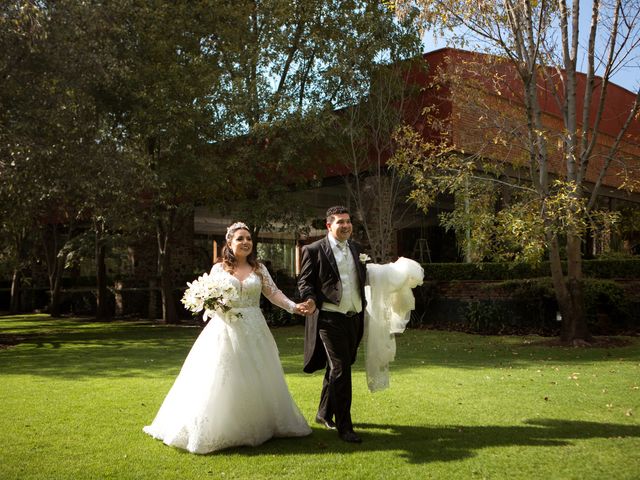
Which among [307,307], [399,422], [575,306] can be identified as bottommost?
[399,422]

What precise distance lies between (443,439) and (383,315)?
1.24m

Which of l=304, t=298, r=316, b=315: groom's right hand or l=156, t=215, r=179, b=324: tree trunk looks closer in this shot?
l=304, t=298, r=316, b=315: groom's right hand

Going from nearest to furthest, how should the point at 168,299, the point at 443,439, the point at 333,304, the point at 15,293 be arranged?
the point at 443,439 < the point at 333,304 < the point at 168,299 < the point at 15,293

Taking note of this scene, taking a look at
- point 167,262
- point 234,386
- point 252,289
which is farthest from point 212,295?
point 167,262

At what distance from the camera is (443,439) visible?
5633 millimetres

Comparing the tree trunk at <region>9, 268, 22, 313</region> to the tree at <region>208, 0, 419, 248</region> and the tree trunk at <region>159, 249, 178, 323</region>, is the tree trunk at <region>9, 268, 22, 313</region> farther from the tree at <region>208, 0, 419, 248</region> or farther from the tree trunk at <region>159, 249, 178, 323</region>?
the tree at <region>208, 0, 419, 248</region>

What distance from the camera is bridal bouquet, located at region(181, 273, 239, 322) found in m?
5.64

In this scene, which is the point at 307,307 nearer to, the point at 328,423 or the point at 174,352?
the point at 328,423

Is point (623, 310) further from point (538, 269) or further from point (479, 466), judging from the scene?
point (479, 466)

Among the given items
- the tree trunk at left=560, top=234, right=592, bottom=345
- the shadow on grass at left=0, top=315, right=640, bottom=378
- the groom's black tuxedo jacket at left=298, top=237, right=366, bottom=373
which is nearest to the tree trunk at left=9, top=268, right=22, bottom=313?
the shadow on grass at left=0, top=315, right=640, bottom=378

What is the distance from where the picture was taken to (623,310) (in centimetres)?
1437

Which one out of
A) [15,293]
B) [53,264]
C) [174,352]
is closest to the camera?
[174,352]

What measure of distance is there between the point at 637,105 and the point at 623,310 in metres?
4.61

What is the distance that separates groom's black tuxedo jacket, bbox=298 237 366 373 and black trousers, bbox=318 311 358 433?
0.11 metres
